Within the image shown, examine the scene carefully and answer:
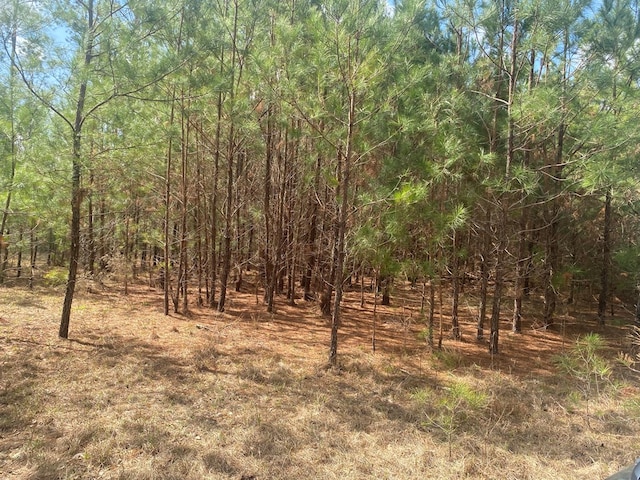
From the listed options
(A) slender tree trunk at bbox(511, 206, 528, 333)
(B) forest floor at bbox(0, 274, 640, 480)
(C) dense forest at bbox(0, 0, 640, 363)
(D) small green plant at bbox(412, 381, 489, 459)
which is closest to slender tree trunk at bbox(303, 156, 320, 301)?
(C) dense forest at bbox(0, 0, 640, 363)

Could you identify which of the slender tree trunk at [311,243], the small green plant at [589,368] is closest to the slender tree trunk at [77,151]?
the slender tree trunk at [311,243]

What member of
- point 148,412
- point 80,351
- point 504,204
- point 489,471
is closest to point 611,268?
point 504,204

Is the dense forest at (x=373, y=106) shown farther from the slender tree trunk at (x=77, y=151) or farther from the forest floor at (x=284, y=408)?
the forest floor at (x=284, y=408)

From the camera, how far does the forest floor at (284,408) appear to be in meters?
3.67

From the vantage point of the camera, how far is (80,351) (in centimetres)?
648

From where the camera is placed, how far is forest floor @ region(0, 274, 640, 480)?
12.0 ft

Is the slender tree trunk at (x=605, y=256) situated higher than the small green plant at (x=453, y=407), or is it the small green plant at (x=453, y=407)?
the slender tree trunk at (x=605, y=256)

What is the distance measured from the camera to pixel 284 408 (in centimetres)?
500

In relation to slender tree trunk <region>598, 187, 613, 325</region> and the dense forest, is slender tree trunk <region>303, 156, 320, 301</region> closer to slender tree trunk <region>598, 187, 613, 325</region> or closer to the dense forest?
the dense forest

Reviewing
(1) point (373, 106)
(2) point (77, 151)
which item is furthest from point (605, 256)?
(2) point (77, 151)

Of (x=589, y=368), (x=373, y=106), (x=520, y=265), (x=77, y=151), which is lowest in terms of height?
(x=589, y=368)

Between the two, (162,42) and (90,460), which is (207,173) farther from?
(90,460)

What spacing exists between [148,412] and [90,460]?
3.44 feet

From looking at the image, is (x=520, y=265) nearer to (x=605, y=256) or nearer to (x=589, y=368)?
(x=605, y=256)
